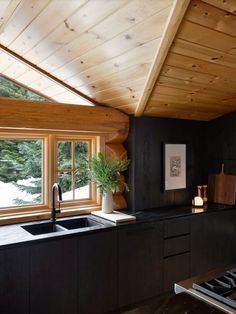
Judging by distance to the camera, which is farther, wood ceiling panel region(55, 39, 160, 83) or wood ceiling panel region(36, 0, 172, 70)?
wood ceiling panel region(55, 39, 160, 83)

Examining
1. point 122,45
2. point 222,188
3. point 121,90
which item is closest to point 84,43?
point 122,45

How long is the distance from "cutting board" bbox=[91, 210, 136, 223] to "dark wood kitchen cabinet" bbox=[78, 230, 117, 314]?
0.15 m

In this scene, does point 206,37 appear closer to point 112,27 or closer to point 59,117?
point 112,27

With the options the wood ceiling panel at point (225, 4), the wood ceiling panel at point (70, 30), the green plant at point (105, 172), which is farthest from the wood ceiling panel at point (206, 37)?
the green plant at point (105, 172)

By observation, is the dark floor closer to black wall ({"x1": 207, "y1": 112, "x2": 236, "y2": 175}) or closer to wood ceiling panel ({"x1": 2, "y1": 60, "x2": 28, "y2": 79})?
wood ceiling panel ({"x1": 2, "y1": 60, "x2": 28, "y2": 79})

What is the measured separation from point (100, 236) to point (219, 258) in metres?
1.66

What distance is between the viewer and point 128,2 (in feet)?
5.56

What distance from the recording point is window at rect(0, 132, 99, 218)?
2789mm

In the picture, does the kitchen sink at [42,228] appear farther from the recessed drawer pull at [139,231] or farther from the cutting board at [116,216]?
the recessed drawer pull at [139,231]

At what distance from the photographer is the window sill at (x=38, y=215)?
104 inches

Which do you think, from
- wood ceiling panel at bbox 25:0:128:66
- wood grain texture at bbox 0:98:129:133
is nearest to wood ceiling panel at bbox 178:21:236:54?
wood ceiling panel at bbox 25:0:128:66

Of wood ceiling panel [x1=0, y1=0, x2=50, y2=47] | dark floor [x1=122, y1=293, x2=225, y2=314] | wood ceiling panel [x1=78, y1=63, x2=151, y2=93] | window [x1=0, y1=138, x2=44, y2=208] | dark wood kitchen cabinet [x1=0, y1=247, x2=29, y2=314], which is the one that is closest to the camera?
dark floor [x1=122, y1=293, x2=225, y2=314]

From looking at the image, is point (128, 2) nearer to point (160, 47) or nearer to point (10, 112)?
point (160, 47)

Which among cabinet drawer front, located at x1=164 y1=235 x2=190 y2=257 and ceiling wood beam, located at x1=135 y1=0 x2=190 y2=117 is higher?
ceiling wood beam, located at x1=135 y1=0 x2=190 y2=117
